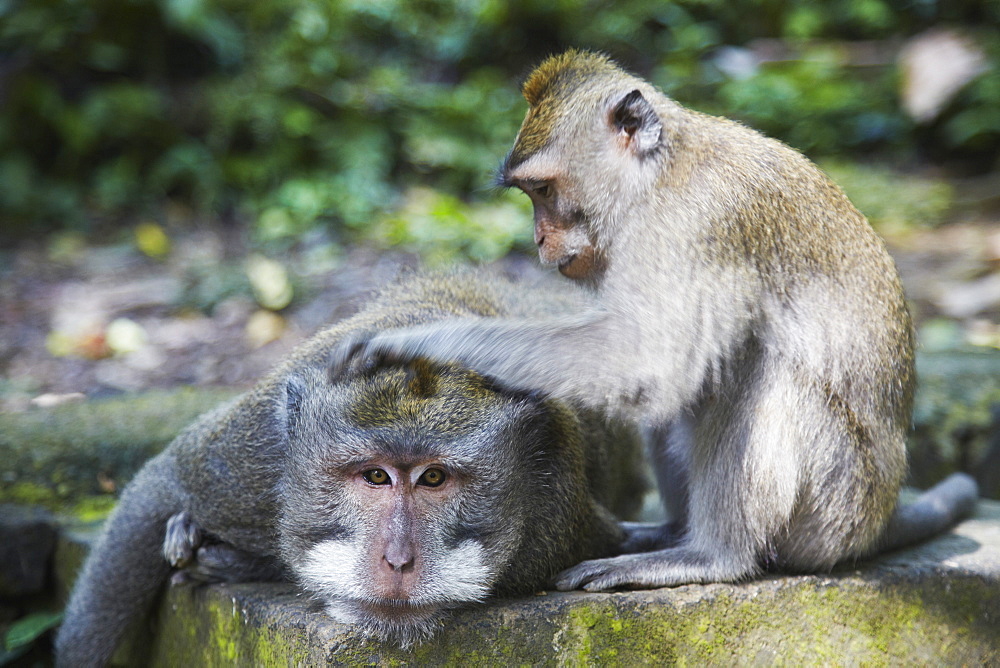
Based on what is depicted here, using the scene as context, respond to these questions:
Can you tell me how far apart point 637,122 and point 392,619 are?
197cm

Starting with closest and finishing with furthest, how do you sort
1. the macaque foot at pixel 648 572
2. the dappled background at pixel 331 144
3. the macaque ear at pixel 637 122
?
the macaque foot at pixel 648 572, the macaque ear at pixel 637 122, the dappled background at pixel 331 144

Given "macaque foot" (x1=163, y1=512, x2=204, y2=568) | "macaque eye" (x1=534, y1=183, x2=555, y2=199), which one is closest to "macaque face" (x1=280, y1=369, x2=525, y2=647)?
"macaque foot" (x1=163, y1=512, x2=204, y2=568)

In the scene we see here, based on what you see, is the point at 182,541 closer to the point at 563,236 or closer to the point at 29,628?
the point at 29,628

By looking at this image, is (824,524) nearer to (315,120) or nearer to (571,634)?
(571,634)

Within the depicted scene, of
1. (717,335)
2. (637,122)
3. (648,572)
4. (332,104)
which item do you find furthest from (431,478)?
(332,104)

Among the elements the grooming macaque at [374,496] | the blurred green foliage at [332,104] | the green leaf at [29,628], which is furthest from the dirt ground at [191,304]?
the grooming macaque at [374,496]

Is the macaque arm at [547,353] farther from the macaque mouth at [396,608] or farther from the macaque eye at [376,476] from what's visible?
the macaque mouth at [396,608]

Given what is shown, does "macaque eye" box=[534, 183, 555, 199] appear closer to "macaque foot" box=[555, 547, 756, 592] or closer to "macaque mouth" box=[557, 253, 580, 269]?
"macaque mouth" box=[557, 253, 580, 269]

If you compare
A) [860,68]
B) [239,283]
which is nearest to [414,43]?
[239,283]

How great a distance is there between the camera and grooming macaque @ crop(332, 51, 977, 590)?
312cm

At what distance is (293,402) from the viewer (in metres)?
3.13

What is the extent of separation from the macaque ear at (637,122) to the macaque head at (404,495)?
3.66 ft

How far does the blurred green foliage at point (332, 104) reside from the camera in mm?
9648

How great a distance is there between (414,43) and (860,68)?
5682 millimetres
